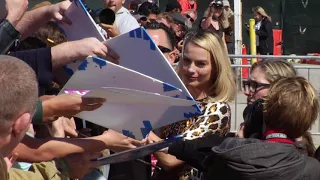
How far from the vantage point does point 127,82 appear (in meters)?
2.48

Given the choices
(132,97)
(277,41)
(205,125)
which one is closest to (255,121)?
(205,125)

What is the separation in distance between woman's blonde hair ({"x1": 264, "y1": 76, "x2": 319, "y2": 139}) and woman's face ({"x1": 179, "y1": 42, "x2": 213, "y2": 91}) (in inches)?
24.8

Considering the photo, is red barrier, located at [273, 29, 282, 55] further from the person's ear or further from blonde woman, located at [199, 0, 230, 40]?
the person's ear

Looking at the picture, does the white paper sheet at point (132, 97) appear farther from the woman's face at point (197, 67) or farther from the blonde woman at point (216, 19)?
the blonde woman at point (216, 19)

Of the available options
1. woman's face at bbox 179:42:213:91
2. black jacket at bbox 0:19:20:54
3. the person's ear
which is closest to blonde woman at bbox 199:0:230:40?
woman's face at bbox 179:42:213:91

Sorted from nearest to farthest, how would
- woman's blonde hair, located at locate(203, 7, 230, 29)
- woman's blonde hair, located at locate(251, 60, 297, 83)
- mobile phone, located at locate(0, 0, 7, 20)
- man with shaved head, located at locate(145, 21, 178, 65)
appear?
mobile phone, located at locate(0, 0, 7, 20) < woman's blonde hair, located at locate(251, 60, 297, 83) < man with shaved head, located at locate(145, 21, 178, 65) < woman's blonde hair, located at locate(203, 7, 230, 29)

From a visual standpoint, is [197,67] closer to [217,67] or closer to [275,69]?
[217,67]

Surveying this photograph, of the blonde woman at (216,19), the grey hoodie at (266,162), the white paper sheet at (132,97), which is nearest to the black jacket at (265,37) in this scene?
the blonde woman at (216,19)

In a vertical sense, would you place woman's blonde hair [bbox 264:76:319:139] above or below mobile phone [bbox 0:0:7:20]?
below

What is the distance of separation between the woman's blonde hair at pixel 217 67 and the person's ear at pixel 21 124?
1737mm

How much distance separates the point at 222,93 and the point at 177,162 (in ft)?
1.53

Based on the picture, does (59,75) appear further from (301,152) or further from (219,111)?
(301,152)

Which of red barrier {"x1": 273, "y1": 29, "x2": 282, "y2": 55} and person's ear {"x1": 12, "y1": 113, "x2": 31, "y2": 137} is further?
red barrier {"x1": 273, "y1": 29, "x2": 282, "y2": 55}

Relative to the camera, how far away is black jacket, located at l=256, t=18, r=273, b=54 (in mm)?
16641
